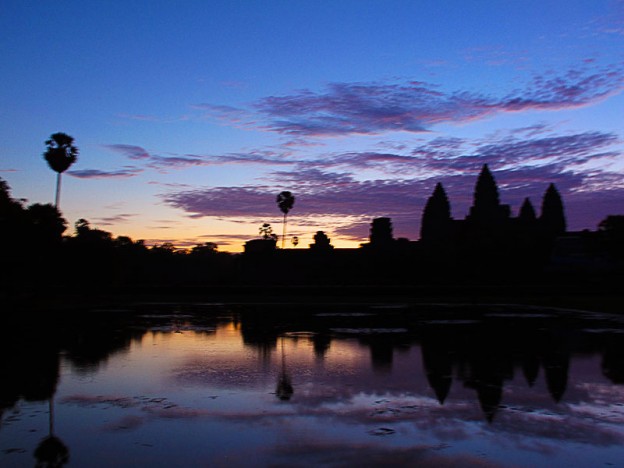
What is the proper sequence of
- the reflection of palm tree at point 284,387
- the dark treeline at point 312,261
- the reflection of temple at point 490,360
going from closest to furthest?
the reflection of palm tree at point 284,387 < the reflection of temple at point 490,360 < the dark treeline at point 312,261

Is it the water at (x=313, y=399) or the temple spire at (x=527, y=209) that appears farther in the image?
the temple spire at (x=527, y=209)

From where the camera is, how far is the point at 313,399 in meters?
9.32

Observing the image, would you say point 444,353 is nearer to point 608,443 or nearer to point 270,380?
point 270,380

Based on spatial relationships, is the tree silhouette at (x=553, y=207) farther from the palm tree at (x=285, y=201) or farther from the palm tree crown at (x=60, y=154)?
the palm tree crown at (x=60, y=154)

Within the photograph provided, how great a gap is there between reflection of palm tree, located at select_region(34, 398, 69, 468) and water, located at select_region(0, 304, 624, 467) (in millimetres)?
42

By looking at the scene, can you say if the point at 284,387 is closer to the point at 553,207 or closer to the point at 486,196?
the point at 486,196

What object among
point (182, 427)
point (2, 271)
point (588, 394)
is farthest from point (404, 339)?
point (2, 271)

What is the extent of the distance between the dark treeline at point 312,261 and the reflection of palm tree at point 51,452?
30.5 m

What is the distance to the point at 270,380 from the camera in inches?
431

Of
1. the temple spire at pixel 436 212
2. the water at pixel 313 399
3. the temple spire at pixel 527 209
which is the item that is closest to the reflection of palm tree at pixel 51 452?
the water at pixel 313 399

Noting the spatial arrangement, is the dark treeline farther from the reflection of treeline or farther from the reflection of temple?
the reflection of temple

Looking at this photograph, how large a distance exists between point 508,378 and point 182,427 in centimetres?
626

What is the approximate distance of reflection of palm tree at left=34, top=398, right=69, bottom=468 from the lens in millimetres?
6145

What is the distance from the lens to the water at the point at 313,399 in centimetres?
657
